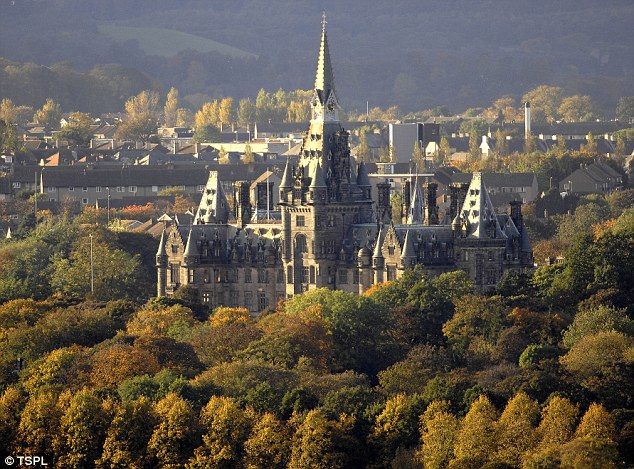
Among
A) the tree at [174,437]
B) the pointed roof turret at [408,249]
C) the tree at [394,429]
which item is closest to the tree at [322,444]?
the tree at [394,429]

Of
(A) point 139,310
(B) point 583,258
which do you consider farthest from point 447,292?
(A) point 139,310

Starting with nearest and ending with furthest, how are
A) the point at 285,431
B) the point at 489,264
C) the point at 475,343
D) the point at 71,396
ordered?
the point at 285,431 → the point at 71,396 → the point at 475,343 → the point at 489,264

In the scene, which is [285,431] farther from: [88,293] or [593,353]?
[88,293]

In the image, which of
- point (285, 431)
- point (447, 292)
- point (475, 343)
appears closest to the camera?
point (285, 431)

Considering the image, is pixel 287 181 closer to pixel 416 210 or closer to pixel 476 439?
pixel 416 210

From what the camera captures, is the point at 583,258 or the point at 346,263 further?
the point at 346,263

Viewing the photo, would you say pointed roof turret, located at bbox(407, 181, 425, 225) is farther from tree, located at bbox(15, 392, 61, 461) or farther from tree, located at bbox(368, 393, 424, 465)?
tree, located at bbox(368, 393, 424, 465)
